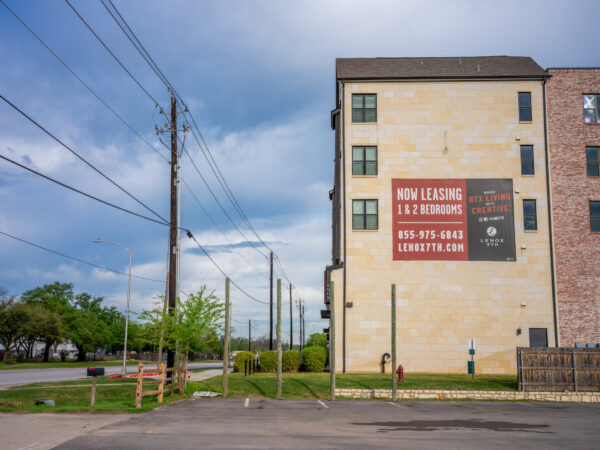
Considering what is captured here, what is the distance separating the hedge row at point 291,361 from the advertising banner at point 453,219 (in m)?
9.59

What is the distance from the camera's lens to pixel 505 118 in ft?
132

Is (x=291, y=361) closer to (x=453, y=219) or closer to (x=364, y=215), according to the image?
(x=364, y=215)

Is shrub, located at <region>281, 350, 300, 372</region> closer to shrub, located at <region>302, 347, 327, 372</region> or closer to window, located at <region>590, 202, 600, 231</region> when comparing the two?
shrub, located at <region>302, 347, 327, 372</region>

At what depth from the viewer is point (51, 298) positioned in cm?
8694

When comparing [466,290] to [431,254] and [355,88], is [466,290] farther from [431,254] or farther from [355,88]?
[355,88]

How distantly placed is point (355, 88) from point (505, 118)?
36.6 ft

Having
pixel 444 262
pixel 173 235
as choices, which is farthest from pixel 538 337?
pixel 173 235

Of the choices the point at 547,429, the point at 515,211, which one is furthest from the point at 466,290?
the point at 547,429

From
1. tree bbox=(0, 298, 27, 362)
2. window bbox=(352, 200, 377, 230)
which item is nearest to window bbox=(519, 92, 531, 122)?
window bbox=(352, 200, 377, 230)

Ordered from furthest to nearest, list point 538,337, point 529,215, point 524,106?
point 524,106
point 529,215
point 538,337

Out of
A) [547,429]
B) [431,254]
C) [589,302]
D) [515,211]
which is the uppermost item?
[515,211]

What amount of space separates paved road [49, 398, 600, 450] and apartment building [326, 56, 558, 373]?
→ 15.6 meters

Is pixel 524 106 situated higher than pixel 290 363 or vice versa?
pixel 524 106

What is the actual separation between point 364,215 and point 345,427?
981 inches
